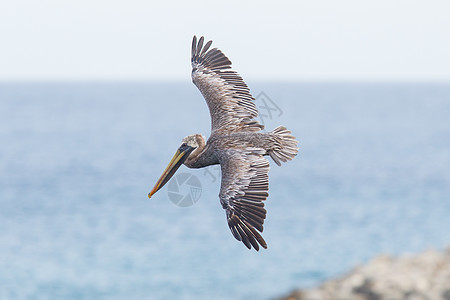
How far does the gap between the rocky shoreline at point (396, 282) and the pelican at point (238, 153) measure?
19.0 metres

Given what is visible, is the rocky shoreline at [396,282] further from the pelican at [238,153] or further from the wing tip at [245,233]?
the wing tip at [245,233]

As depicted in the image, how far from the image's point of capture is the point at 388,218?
70.3 meters

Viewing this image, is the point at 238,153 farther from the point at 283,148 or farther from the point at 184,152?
the point at 283,148

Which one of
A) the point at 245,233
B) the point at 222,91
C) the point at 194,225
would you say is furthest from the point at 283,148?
the point at 194,225

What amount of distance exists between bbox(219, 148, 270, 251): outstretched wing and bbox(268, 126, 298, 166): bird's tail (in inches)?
20.4

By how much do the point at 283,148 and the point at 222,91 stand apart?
1.83 m

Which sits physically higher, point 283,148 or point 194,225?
point 194,225

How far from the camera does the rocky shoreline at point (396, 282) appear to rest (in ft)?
90.4

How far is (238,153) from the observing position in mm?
8969

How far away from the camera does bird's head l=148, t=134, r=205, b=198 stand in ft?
27.3

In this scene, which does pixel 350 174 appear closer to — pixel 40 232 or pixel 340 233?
pixel 340 233

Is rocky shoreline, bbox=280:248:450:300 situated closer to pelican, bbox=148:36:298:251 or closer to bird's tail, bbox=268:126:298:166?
pelican, bbox=148:36:298:251

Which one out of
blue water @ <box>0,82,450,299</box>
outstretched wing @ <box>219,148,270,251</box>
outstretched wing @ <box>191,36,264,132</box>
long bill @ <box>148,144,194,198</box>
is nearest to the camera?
outstretched wing @ <box>219,148,270,251</box>

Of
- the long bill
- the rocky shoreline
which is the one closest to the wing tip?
the long bill
